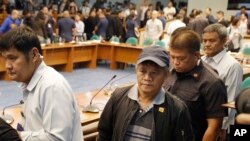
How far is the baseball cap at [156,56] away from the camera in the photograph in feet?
6.16

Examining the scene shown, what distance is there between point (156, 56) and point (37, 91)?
636 millimetres

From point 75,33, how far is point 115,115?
33.4ft

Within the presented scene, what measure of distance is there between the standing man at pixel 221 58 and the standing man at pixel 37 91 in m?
1.75

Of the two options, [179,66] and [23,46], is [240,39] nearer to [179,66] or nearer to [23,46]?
[179,66]

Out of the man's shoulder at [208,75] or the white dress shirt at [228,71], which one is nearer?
the man's shoulder at [208,75]

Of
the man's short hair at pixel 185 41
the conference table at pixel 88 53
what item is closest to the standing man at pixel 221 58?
the man's short hair at pixel 185 41

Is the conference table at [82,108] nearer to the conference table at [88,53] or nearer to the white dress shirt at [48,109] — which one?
the white dress shirt at [48,109]

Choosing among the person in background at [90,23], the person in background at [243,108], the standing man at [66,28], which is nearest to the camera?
the person in background at [243,108]

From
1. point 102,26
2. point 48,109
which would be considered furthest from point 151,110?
point 102,26

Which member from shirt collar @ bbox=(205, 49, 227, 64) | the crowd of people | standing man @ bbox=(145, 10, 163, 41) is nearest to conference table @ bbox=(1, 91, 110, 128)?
shirt collar @ bbox=(205, 49, 227, 64)

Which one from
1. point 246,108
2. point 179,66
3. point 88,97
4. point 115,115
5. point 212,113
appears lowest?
point 88,97

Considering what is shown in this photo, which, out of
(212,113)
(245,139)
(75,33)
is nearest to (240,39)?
(75,33)

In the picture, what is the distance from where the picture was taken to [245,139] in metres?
1.07

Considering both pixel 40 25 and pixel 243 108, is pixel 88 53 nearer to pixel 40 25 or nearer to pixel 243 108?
pixel 40 25
